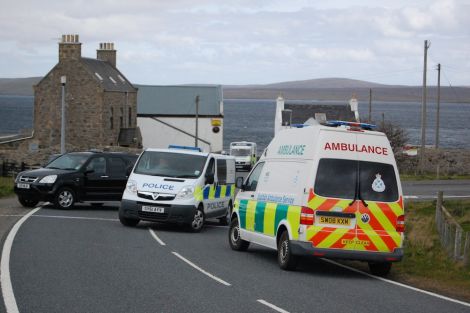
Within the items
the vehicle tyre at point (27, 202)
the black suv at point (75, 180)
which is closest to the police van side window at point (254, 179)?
the black suv at point (75, 180)

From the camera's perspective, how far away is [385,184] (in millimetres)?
15211

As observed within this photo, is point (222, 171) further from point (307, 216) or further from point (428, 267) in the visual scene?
point (307, 216)

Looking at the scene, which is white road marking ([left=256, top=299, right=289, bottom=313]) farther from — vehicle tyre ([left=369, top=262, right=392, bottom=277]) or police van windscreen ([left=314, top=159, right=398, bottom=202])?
vehicle tyre ([left=369, top=262, right=392, bottom=277])

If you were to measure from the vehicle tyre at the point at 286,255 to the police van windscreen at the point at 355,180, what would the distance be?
1.03 metres

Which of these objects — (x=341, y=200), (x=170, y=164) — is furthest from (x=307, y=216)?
(x=170, y=164)

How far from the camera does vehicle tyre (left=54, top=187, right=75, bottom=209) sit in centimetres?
2608

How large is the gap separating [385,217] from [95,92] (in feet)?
188

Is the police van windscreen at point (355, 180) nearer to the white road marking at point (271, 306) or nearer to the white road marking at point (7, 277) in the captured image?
the white road marking at point (271, 306)

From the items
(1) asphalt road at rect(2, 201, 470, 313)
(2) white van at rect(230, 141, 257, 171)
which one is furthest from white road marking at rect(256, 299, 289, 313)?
(2) white van at rect(230, 141, 257, 171)

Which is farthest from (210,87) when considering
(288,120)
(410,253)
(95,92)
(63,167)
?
(410,253)

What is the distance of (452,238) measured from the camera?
705 inches

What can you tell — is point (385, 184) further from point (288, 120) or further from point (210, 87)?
point (210, 87)

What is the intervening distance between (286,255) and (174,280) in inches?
108

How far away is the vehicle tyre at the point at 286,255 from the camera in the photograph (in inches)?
589
